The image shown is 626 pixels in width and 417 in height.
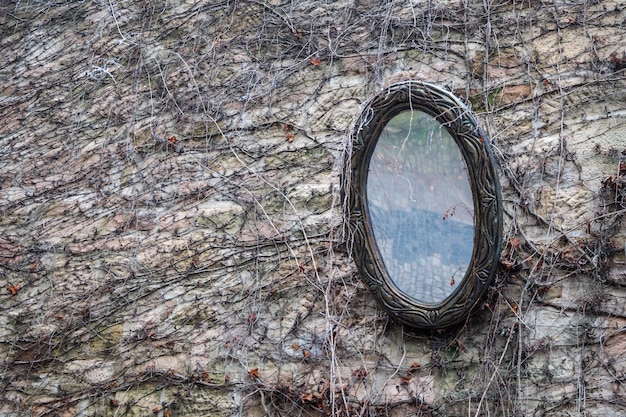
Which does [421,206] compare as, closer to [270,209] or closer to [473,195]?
[473,195]

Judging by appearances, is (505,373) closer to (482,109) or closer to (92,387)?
(482,109)

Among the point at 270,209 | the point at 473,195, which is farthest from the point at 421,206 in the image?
the point at 270,209

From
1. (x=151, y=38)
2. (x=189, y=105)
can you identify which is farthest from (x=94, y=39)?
(x=189, y=105)

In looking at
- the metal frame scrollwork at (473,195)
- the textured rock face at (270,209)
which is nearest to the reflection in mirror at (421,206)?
the metal frame scrollwork at (473,195)

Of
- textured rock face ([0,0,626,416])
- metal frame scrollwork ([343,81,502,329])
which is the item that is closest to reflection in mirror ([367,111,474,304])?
metal frame scrollwork ([343,81,502,329])

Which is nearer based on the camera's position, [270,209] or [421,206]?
[421,206]

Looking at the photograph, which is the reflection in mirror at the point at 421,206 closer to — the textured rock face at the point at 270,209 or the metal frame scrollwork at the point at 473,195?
the metal frame scrollwork at the point at 473,195
